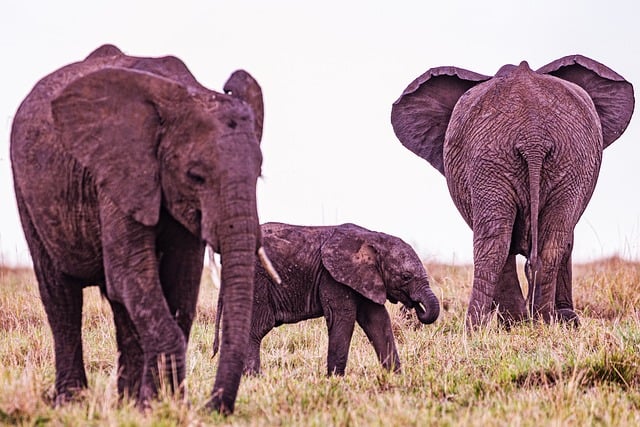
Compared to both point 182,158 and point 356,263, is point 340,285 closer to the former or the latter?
point 356,263

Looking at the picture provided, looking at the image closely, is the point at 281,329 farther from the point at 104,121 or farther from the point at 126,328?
the point at 104,121

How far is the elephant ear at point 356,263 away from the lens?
28.3ft

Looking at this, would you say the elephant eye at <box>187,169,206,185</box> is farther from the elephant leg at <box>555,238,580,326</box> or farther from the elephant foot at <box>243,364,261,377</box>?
the elephant leg at <box>555,238,580,326</box>

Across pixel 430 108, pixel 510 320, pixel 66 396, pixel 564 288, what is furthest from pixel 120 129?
pixel 430 108

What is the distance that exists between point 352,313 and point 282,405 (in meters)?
2.47

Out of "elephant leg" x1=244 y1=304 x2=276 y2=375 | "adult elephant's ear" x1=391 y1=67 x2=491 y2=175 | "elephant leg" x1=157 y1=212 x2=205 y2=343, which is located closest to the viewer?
"elephant leg" x1=157 y1=212 x2=205 y2=343

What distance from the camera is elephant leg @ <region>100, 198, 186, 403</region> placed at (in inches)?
A: 223

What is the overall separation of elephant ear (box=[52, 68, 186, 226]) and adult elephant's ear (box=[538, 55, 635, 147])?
7.08 m

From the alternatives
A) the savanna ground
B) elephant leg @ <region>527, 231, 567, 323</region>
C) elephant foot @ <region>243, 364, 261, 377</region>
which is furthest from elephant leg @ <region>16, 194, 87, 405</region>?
elephant leg @ <region>527, 231, 567, 323</region>

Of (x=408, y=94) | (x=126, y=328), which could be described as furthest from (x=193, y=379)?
(x=408, y=94)

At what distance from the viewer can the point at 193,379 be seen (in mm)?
7664

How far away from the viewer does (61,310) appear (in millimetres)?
6625

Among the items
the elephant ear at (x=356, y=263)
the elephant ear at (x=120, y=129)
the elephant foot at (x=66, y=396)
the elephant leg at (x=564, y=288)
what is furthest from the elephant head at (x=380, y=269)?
the elephant ear at (x=120, y=129)

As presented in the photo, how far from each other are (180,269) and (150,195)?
62cm
